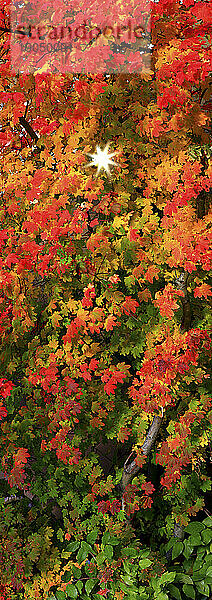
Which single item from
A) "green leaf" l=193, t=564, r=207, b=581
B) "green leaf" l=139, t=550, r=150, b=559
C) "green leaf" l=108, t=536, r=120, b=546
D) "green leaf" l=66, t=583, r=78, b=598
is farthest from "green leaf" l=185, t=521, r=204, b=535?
"green leaf" l=66, t=583, r=78, b=598

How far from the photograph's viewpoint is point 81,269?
270 centimetres

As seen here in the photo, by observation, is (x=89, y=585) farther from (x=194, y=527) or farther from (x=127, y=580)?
(x=194, y=527)

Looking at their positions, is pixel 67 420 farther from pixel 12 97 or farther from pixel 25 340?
pixel 12 97

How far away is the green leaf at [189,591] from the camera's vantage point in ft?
9.05

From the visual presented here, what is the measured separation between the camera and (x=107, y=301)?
9.20 ft

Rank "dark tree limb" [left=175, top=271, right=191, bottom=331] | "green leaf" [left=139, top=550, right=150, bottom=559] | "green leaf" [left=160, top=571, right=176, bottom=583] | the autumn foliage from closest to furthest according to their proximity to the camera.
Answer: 1. the autumn foliage
2. "dark tree limb" [left=175, top=271, right=191, bottom=331]
3. "green leaf" [left=160, top=571, right=176, bottom=583]
4. "green leaf" [left=139, top=550, right=150, bottom=559]

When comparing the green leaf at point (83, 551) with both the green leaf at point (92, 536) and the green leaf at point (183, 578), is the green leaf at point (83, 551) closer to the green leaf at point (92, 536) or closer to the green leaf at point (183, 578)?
the green leaf at point (92, 536)

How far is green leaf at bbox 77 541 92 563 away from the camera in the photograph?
9.34 feet

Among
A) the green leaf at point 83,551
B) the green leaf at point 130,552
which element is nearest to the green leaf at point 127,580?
the green leaf at point 130,552

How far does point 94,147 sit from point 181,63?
60 centimetres

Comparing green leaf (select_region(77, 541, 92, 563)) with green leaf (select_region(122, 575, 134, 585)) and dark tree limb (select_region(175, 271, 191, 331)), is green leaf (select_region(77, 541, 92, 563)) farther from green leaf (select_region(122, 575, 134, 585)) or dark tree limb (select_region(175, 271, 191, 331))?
dark tree limb (select_region(175, 271, 191, 331))

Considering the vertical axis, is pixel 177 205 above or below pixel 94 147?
below

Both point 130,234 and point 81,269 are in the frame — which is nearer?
point 130,234

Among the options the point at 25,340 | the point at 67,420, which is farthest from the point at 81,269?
the point at 67,420
